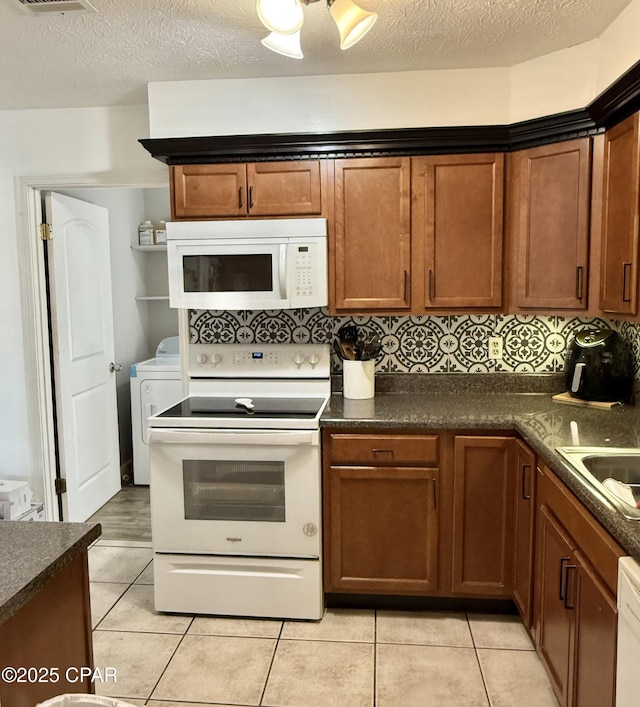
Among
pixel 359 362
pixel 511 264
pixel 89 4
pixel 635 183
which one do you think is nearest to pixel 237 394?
pixel 359 362

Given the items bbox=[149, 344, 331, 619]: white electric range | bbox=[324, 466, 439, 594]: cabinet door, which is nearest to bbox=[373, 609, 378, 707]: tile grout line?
bbox=[324, 466, 439, 594]: cabinet door

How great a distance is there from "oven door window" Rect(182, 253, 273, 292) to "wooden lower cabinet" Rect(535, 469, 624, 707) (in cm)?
148

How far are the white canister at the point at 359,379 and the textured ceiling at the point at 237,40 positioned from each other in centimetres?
136

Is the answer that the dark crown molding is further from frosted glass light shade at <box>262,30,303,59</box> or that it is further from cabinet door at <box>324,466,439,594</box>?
cabinet door at <box>324,466,439,594</box>

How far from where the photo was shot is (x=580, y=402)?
8.79 feet

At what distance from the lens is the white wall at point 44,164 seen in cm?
320

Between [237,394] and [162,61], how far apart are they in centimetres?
157

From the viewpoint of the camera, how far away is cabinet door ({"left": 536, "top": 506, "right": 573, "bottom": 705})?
1.82 m

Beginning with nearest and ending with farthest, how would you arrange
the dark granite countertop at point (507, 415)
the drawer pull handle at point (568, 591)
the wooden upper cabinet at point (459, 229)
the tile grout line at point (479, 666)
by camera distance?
the drawer pull handle at point (568, 591) → the dark granite countertop at point (507, 415) → the tile grout line at point (479, 666) → the wooden upper cabinet at point (459, 229)

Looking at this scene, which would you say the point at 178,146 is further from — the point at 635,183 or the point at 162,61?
the point at 635,183

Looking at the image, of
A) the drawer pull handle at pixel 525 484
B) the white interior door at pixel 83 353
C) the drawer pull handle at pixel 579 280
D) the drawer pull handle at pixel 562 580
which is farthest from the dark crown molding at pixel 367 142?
the drawer pull handle at pixel 562 580

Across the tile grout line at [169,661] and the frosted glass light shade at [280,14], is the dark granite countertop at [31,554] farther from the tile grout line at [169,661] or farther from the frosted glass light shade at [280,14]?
the frosted glass light shade at [280,14]

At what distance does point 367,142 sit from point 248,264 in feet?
2.53

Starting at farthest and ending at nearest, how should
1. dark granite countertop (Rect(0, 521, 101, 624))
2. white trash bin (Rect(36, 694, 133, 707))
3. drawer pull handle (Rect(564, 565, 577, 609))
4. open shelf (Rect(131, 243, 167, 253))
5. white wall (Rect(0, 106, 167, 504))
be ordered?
1. open shelf (Rect(131, 243, 167, 253))
2. white wall (Rect(0, 106, 167, 504))
3. drawer pull handle (Rect(564, 565, 577, 609))
4. dark granite countertop (Rect(0, 521, 101, 624))
5. white trash bin (Rect(36, 694, 133, 707))
